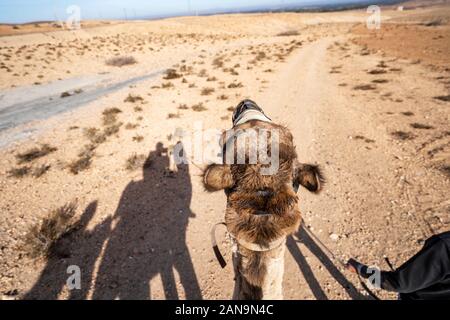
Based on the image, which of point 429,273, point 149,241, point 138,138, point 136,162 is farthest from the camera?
point 138,138

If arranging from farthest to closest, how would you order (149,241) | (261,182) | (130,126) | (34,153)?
(130,126), (34,153), (149,241), (261,182)

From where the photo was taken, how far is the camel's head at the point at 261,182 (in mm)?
1266

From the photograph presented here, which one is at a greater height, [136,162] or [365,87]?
[365,87]

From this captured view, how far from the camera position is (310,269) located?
417 centimetres

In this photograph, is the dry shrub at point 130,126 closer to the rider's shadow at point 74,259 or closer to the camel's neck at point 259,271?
the rider's shadow at point 74,259

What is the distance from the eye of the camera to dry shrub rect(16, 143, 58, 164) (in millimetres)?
7203

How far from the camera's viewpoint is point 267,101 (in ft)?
A: 38.3

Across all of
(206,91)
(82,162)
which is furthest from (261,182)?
(206,91)

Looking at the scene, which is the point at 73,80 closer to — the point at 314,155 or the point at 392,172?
the point at 314,155

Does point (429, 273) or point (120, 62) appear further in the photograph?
point (120, 62)

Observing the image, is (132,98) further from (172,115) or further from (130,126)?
(130,126)

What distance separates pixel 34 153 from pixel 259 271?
8362 millimetres

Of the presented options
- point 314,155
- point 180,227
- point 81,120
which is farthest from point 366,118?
point 81,120

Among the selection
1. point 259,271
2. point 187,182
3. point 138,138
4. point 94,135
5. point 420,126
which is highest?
point 259,271
